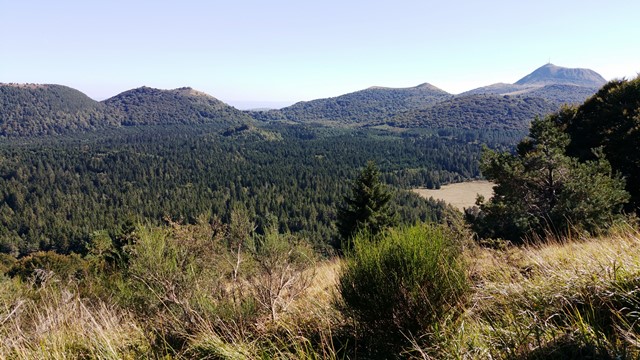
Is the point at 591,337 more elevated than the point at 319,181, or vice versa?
the point at 591,337

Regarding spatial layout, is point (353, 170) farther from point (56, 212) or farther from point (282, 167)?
point (56, 212)

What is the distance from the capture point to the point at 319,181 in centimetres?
13238

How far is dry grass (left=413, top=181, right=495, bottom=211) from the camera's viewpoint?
11211 centimetres

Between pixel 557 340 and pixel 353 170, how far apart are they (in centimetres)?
15281

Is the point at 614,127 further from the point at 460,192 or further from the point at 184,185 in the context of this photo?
the point at 184,185

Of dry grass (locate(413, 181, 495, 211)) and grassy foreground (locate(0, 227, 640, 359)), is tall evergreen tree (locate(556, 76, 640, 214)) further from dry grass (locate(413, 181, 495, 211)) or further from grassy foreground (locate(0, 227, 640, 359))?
dry grass (locate(413, 181, 495, 211))

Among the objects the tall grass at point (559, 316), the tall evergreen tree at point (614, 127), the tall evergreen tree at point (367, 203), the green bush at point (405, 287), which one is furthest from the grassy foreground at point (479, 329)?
the tall evergreen tree at point (367, 203)

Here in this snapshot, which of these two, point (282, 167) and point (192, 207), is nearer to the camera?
point (192, 207)

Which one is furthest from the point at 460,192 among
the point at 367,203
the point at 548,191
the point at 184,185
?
the point at 548,191

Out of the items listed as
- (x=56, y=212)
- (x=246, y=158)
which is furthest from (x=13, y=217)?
(x=246, y=158)

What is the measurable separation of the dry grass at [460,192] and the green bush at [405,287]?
111 metres

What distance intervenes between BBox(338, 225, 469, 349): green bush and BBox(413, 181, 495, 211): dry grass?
11059 cm

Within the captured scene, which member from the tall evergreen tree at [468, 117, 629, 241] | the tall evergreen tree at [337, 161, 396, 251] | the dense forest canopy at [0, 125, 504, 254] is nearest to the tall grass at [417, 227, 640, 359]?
the tall evergreen tree at [468, 117, 629, 241]

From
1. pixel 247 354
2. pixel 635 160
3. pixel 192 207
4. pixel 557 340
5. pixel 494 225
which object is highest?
pixel 557 340
